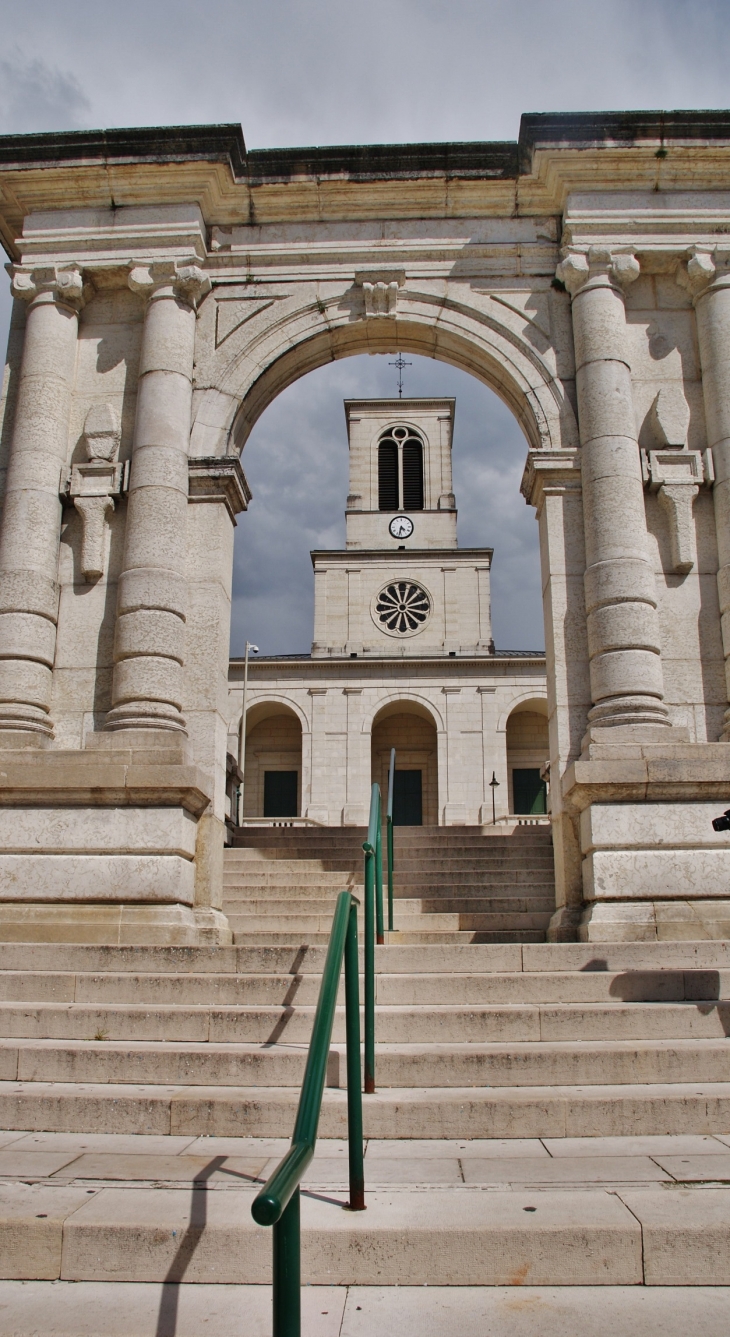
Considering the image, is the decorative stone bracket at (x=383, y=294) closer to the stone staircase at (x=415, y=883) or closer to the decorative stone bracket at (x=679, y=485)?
the decorative stone bracket at (x=679, y=485)

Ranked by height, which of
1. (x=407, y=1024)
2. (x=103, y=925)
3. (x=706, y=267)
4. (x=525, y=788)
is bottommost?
(x=407, y=1024)

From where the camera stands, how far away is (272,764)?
36812mm

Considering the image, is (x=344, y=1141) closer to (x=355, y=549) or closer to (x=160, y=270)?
(x=160, y=270)

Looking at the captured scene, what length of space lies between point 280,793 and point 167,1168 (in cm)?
3293

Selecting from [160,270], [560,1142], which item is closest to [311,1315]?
[560,1142]

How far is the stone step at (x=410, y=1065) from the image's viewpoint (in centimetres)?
466

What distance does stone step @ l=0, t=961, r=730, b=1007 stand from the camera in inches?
229

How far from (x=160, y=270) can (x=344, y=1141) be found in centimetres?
814

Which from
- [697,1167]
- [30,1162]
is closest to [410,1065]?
[697,1167]

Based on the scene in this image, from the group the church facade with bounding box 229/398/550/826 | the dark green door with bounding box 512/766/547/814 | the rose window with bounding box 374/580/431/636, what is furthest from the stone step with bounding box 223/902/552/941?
the rose window with bounding box 374/580/431/636

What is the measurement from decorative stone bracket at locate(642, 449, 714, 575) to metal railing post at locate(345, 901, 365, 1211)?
608 centimetres

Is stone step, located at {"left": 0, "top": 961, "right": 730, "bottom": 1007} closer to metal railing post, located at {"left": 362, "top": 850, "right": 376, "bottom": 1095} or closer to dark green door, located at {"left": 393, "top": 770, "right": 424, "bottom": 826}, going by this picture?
metal railing post, located at {"left": 362, "top": 850, "right": 376, "bottom": 1095}

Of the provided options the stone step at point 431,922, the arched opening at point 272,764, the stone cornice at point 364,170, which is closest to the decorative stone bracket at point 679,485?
the stone cornice at point 364,170

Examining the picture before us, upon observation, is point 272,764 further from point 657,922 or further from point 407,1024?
point 407,1024
